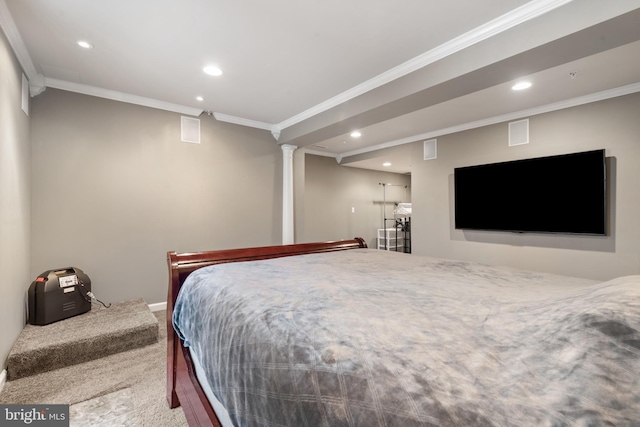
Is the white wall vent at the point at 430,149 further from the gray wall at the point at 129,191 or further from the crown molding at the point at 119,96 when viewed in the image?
the crown molding at the point at 119,96

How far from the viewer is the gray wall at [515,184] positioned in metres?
3.01

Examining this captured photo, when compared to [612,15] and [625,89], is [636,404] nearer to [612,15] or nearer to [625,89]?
[612,15]

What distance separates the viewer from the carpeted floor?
1685mm

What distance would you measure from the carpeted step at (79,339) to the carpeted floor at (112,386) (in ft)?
Result: 0.20

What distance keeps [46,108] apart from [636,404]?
428cm

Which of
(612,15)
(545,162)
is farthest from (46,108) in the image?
(545,162)

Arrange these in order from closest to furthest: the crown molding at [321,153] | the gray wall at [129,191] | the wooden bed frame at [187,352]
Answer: the wooden bed frame at [187,352]
the gray wall at [129,191]
the crown molding at [321,153]

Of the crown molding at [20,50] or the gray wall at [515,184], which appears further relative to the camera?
the gray wall at [515,184]

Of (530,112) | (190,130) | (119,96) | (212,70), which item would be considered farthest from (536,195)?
(119,96)

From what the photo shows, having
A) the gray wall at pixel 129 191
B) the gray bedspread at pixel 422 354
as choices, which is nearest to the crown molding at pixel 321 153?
the gray wall at pixel 129 191

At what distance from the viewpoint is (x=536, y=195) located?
3.59 meters

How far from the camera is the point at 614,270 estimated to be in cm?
308

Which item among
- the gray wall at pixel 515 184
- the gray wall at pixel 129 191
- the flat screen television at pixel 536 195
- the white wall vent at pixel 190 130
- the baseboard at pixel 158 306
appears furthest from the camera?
the white wall vent at pixel 190 130

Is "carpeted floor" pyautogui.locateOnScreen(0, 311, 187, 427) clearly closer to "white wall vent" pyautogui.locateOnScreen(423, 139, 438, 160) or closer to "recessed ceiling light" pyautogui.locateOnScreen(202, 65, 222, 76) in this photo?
"recessed ceiling light" pyautogui.locateOnScreen(202, 65, 222, 76)
